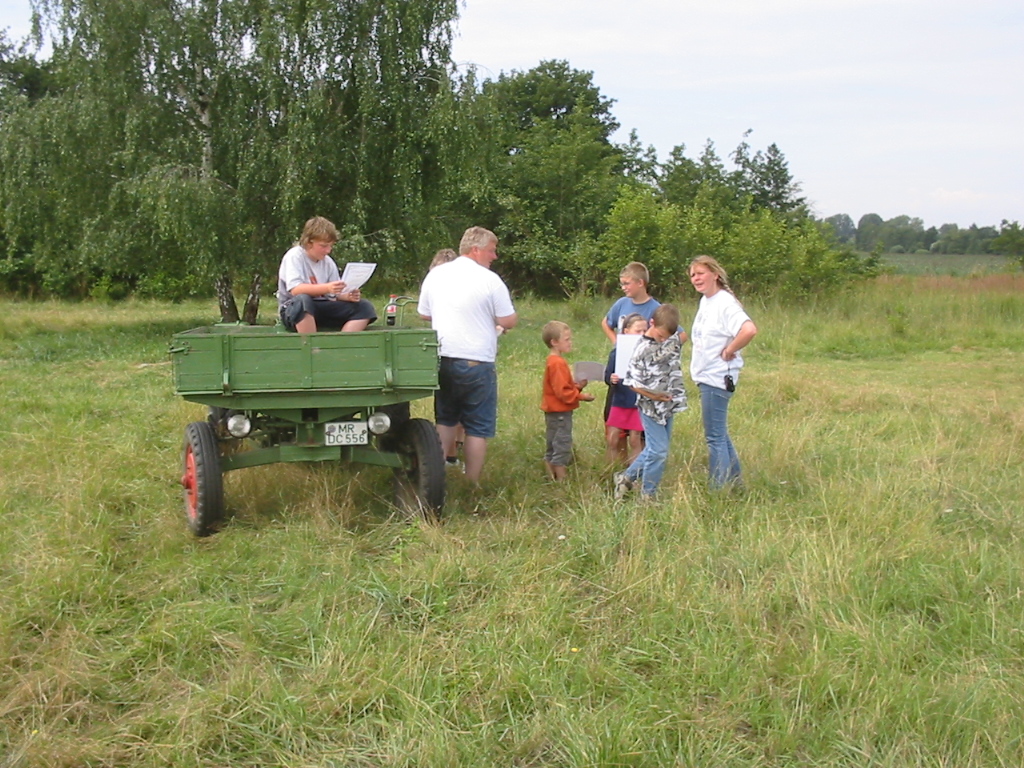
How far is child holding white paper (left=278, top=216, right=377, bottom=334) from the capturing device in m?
5.73

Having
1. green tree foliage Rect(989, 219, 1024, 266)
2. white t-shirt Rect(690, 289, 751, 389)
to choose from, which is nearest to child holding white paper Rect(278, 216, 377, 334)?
white t-shirt Rect(690, 289, 751, 389)

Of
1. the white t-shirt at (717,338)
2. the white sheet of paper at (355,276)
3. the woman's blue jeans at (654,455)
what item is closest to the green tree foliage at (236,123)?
the white sheet of paper at (355,276)

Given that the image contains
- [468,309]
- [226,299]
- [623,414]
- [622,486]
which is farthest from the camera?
[226,299]

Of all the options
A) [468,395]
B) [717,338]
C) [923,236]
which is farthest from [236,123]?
[923,236]

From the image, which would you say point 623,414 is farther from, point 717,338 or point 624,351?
point 717,338

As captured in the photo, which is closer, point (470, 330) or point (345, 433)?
point (345, 433)

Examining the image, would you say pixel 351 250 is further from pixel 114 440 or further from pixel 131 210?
pixel 114 440

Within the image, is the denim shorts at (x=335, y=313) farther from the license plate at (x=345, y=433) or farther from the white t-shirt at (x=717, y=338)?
the white t-shirt at (x=717, y=338)

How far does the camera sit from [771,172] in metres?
41.2

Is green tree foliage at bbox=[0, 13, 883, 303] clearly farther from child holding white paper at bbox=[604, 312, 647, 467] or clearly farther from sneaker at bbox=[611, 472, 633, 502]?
sneaker at bbox=[611, 472, 633, 502]

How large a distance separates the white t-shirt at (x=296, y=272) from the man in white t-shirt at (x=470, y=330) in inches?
27.7

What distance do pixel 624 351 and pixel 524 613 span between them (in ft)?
8.00

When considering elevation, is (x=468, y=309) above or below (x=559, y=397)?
above

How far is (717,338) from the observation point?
564cm
